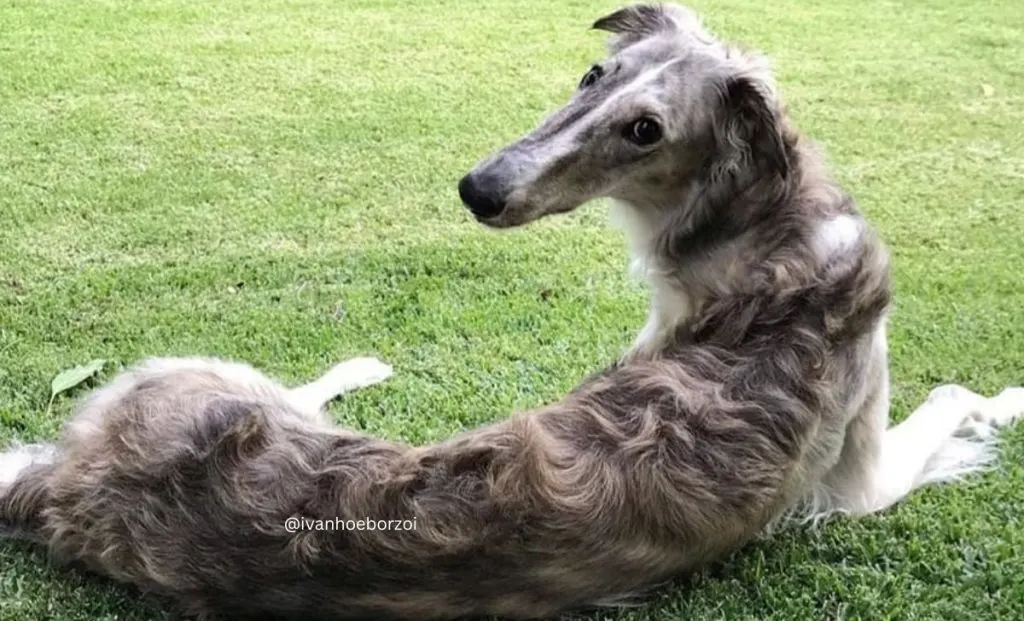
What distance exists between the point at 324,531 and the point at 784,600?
3.76 feet

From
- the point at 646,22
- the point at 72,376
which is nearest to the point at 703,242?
the point at 646,22

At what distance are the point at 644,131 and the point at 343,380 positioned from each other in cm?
131

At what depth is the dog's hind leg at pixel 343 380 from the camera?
327 centimetres

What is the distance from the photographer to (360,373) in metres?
3.42

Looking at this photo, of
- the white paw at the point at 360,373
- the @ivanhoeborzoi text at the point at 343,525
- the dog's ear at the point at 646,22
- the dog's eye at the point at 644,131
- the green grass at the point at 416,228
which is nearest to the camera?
the @ivanhoeborzoi text at the point at 343,525

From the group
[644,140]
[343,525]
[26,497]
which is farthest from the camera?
[644,140]

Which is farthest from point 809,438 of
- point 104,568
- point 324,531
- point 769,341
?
point 104,568

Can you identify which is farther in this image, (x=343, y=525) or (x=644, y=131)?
(x=644, y=131)

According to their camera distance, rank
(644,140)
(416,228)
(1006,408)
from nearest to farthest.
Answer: (644,140) < (1006,408) < (416,228)

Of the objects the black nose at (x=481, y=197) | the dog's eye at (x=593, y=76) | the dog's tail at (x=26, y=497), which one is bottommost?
the dog's tail at (x=26, y=497)

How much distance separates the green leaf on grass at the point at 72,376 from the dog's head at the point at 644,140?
4.82 feet

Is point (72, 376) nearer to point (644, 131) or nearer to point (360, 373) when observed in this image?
point (360, 373)

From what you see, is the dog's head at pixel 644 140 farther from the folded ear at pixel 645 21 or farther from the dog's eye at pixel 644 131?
the folded ear at pixel 645 21

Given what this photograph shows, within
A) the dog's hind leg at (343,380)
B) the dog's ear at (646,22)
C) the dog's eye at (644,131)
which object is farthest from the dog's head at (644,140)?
the dog's hind leg at (343,380)
